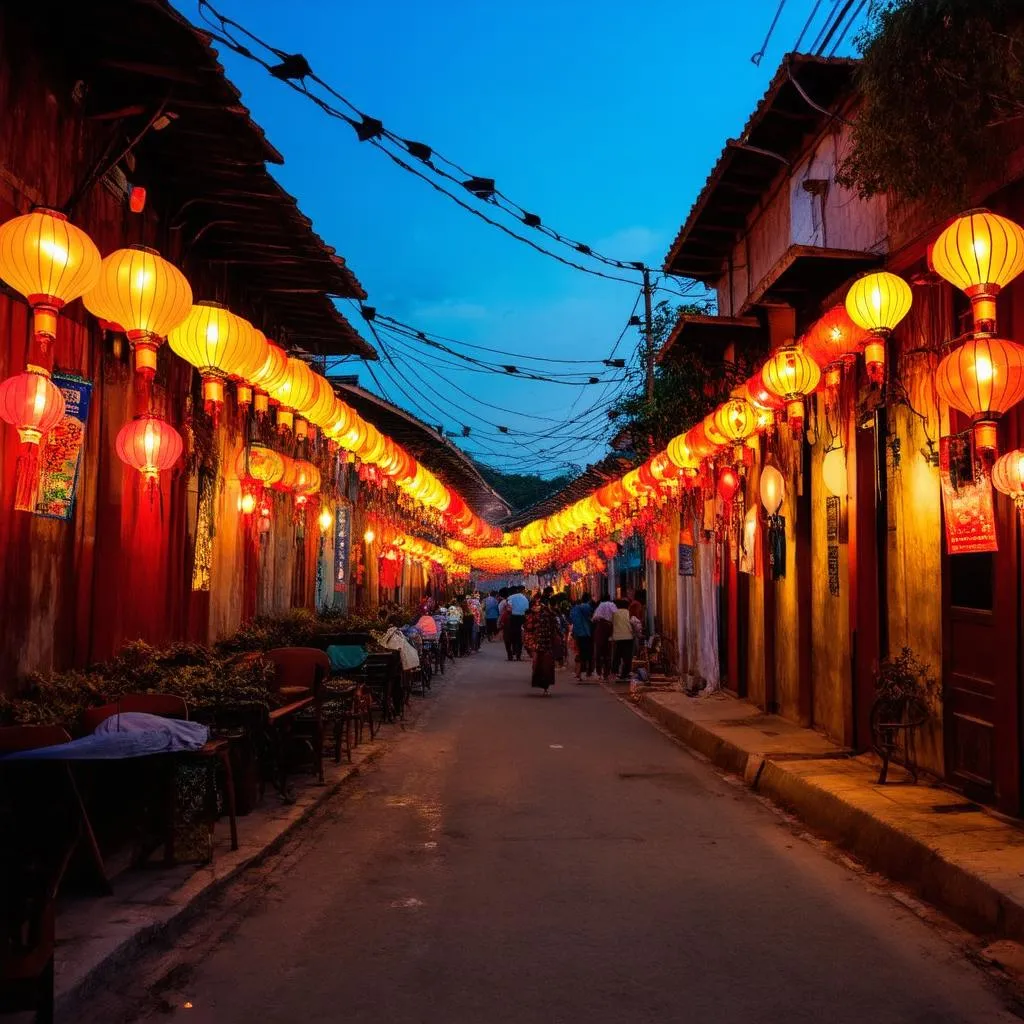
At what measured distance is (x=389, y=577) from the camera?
31.1 meters

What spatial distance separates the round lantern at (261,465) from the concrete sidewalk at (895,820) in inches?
282

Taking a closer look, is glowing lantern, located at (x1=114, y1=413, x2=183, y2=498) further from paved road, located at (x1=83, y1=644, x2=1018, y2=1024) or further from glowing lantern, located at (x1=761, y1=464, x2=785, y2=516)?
glowing lantern, located at (x1=761, y1=464, x2=785, y2=516)

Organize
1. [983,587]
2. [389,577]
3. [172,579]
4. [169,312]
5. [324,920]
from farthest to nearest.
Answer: [389,577] < [172,579] < [983,587] < [169,312] < [324,920]

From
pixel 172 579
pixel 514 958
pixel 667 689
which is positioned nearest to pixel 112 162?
pixel 172 579

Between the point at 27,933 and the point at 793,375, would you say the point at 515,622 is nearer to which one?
the point at 793,375

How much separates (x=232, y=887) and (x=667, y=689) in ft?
48.6

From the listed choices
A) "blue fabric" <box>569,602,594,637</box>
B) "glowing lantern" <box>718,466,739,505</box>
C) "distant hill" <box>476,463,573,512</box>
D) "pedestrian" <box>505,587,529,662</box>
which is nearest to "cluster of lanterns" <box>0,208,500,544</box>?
"glowing lantern" <box>718,466,739,505</box>

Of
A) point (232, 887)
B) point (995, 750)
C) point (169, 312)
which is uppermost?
point (169, 312)

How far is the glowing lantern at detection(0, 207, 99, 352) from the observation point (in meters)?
6.46

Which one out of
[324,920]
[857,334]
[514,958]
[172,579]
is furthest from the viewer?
[172,579]

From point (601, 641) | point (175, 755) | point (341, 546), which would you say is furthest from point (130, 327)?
point (601, 641)

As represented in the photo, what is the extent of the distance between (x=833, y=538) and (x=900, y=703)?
3451 mm

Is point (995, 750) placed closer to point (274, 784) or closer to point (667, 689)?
point (274, 784)

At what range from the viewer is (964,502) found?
29.2 ft
